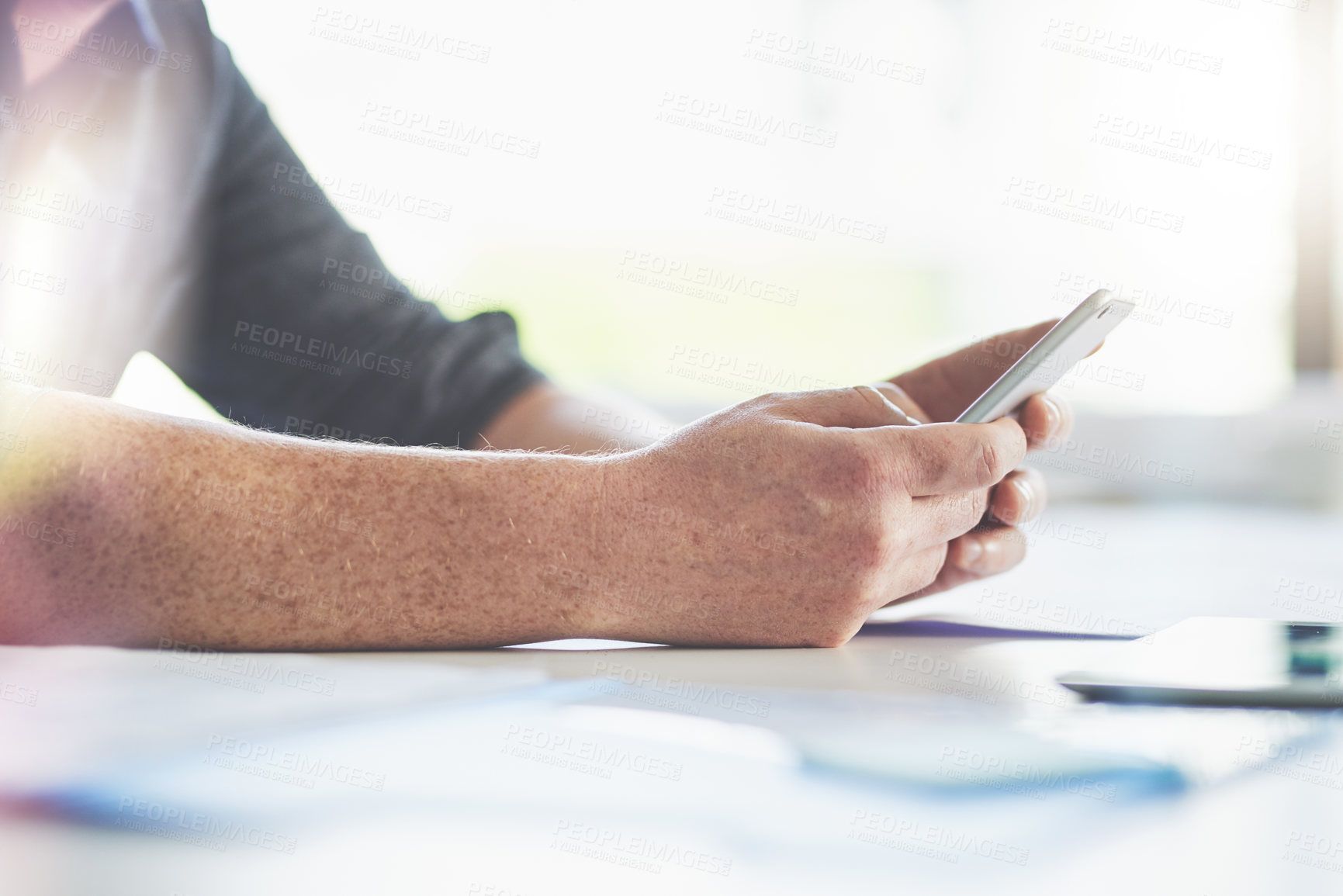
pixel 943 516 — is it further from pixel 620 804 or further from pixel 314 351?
pixel 314 351

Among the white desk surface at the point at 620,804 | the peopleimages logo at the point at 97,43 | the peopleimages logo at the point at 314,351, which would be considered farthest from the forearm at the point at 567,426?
the peopleimages logo at the point at 97,43

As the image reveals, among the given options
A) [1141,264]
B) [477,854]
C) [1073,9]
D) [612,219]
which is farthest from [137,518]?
[1073,9]

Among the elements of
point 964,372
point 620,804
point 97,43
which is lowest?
point 620,804

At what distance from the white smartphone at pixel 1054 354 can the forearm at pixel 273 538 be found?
0.31 meters

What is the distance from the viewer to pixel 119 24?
4.01 feet

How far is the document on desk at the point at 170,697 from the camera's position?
1.41 ft

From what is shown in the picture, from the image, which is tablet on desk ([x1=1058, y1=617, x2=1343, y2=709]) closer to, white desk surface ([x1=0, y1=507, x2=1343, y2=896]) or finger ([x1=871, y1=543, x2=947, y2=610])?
white desk surface ([x1=0, y1=507, x2=1343, y2=896])

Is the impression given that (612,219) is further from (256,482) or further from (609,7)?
(256,482)

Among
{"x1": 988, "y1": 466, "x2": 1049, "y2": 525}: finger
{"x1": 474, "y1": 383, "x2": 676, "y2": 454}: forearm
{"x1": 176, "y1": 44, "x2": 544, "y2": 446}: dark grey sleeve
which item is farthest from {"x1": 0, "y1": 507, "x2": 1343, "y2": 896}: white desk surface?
{"x1": 176, "y1": 44, "x2": 544, "y2": 446}: dark grey sleeve

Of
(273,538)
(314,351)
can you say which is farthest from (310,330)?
(273,538)

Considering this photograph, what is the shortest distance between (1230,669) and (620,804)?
40 cm

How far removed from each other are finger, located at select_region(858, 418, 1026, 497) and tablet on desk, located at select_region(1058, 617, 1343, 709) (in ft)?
0.50

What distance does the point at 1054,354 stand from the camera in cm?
73

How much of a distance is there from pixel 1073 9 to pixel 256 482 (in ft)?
12.8
